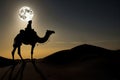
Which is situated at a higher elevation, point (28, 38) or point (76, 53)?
point (28, 38)

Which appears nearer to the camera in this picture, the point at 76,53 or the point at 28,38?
the point at 28,38

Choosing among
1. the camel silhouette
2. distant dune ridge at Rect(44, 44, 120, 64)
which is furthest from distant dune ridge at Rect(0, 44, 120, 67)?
the camel silhouette

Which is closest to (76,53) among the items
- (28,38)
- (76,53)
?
(76,53)

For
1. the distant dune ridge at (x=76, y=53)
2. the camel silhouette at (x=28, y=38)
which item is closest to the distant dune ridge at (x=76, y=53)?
the distant dune ridge at (x=76, y=53)

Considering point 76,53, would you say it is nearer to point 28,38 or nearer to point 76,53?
point 76,53

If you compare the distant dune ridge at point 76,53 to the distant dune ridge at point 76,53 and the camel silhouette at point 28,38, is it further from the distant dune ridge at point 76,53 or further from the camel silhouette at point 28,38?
the camel silhouette at point 28,38

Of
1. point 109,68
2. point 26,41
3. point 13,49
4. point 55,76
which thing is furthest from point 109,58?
point 13,49

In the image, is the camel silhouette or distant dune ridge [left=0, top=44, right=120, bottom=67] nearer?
the camel silhouette

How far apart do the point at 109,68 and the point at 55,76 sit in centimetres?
347

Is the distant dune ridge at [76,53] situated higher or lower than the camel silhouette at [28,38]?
lower

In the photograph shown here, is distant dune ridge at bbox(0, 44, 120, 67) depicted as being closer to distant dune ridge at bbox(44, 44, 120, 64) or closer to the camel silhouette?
distant dune ridge at bbox(44, 44, 120, 64)

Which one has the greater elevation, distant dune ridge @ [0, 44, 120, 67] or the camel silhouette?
the camel silhouette

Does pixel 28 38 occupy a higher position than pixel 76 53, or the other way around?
pixel 28 38

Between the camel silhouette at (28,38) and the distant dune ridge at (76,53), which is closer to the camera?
the camel silhouette at (28,38)
